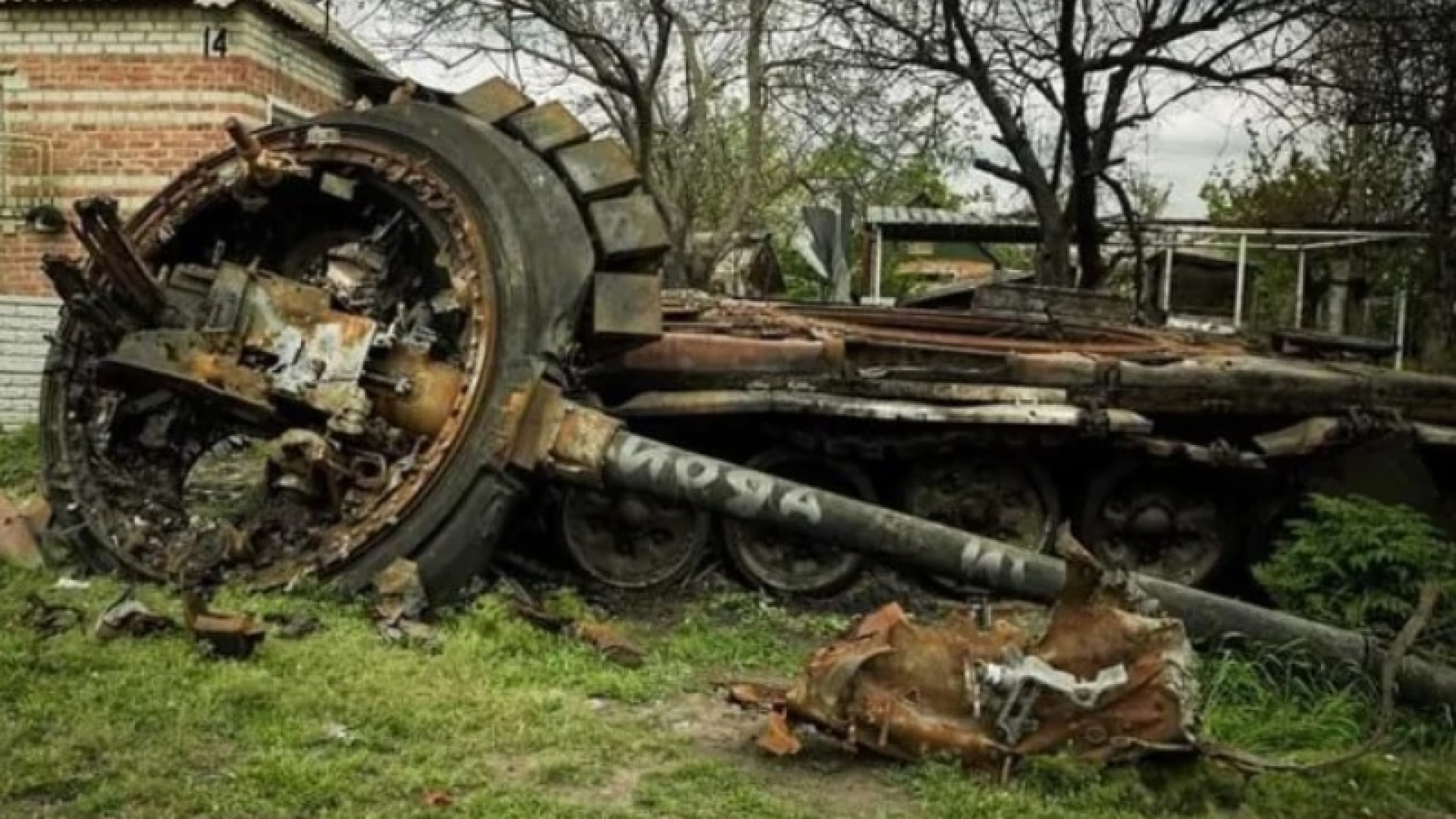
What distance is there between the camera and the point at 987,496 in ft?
27.3

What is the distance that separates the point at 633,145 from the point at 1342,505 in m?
16.0

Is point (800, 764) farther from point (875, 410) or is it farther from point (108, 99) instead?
point (108, 99)

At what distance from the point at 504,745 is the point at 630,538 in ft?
10.2

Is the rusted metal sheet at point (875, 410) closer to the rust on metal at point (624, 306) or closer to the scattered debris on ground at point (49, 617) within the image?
the rust on metal at point (624, 306)

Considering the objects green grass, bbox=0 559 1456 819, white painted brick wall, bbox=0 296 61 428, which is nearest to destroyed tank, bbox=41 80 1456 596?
green grass, bbox=0 559 1456 819

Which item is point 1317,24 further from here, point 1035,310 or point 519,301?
point 519,301

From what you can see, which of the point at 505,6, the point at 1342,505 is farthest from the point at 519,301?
the point at 505,6

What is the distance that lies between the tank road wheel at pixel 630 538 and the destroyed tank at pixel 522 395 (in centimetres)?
1

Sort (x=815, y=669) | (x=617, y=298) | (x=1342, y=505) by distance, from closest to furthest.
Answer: (x=815, y=669), (x=1342, y=505), (x=617, y=298)

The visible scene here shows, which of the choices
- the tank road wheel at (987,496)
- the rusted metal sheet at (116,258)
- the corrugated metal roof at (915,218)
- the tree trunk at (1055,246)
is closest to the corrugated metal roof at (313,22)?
the tree trunk at (1055,246)

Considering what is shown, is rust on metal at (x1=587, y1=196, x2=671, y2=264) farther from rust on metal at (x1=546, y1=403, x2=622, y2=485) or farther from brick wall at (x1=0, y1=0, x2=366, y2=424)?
brick wall at (x1=0, y1=0, x2=366, y2=424)

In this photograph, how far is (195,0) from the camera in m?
15.9

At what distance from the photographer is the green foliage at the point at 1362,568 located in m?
6.43

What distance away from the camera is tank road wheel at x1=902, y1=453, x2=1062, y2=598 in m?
8.31
